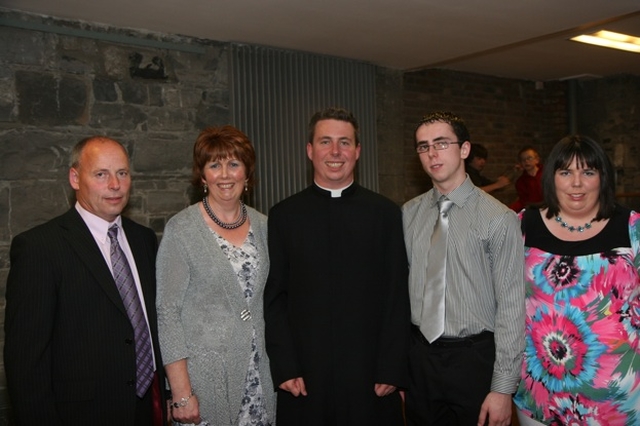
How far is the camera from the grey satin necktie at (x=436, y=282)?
241 centimetres

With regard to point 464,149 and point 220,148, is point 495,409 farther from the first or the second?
point 220,148

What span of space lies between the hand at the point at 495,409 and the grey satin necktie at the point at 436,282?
301 mm

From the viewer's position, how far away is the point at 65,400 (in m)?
2.14

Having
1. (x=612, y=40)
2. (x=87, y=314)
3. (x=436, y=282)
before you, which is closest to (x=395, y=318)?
(x=436, y=282)

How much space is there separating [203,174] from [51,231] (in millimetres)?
632

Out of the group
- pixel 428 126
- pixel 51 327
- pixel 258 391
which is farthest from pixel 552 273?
pixel 51 327

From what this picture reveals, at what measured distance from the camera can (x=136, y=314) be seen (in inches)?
90.5

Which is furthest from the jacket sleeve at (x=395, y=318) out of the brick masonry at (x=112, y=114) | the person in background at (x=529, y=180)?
the person in background at (x=529, y=180)

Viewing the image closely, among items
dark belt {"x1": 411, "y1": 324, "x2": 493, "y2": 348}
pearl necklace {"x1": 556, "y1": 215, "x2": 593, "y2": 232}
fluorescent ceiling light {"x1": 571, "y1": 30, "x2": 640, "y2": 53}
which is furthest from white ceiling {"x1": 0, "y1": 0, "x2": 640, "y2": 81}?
dark belt {"x1": 411, "y1": 324, "x2": 493, "y2": 348}

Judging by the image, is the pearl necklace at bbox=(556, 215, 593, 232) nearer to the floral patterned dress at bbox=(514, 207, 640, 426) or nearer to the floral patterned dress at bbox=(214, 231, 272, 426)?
the floral patterned dress at bbox=(514, 207, 640, 426)

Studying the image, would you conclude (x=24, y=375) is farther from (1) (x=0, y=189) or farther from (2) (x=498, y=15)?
(2) (x=498, y=15)

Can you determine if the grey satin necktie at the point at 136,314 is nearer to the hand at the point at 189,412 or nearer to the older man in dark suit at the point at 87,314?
the older man in dark suit at the point at 87,314

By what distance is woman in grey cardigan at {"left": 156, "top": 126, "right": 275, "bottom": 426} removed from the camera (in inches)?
93.0

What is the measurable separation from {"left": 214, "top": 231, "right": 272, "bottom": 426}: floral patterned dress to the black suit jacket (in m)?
0.46
